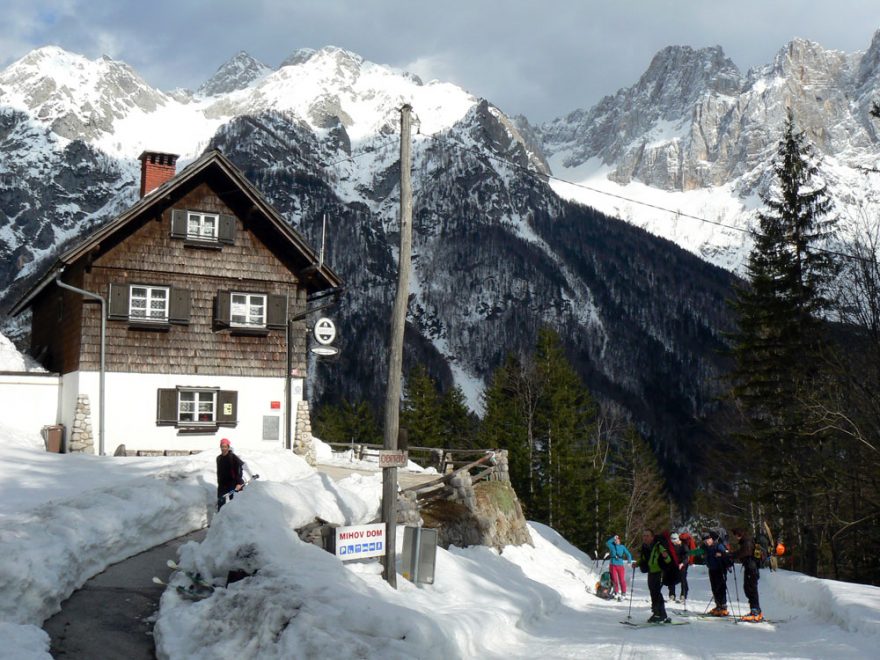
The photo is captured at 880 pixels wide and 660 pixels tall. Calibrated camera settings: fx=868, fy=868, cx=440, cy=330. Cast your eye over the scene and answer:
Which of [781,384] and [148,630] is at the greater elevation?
[781,384]

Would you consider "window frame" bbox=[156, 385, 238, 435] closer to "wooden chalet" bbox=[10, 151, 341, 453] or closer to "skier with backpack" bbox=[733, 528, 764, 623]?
"wooden chalet" bbox=[10, 151, 341, 453]

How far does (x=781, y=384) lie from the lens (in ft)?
106

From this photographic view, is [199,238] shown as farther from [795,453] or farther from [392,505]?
[795,453]

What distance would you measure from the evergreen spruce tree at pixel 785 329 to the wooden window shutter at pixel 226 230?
64.0 ft

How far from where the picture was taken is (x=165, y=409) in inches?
1077

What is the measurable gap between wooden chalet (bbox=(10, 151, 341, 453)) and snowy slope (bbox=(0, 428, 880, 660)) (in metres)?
5.73

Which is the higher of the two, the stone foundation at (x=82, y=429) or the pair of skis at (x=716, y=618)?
the stone foundation at (x=82, y=429)

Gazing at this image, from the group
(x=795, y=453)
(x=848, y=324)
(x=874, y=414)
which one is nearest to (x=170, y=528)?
(x=874, y=414)

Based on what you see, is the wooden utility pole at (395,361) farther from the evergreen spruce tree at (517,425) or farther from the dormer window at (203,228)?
the evergreen spruce tree at (517,425)

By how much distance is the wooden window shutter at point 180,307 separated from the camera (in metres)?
27.7

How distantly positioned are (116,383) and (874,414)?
22129 millimetres

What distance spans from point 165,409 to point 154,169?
10293 millimetres

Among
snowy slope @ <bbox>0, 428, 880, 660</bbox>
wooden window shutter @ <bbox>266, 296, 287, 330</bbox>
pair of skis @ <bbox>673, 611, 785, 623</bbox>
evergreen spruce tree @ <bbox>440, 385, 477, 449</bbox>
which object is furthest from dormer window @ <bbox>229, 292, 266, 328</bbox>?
evergreen spruce tree @ <bbox>440, 385, 477, 449</bbox>

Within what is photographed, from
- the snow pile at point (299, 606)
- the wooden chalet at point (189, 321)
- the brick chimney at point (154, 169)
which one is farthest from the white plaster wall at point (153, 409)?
the snow pile at point (299, 606)
